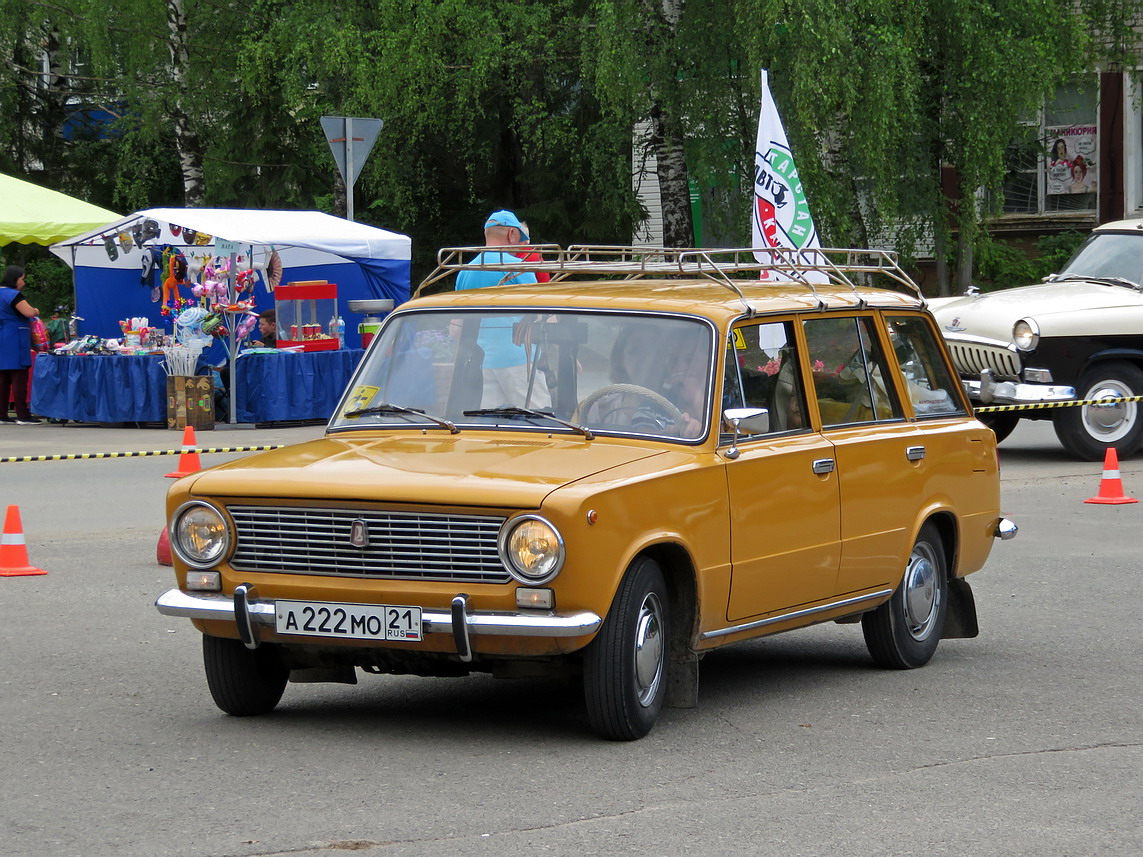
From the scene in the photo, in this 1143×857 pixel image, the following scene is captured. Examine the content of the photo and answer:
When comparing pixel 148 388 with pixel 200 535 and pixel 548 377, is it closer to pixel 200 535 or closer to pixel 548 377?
pixel 548 377

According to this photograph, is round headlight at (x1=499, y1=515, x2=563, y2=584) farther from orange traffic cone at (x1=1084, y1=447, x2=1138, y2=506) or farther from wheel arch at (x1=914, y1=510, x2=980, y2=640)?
orange traffic cone at (x1=1084, y1=447, x2=1138, y2=506)

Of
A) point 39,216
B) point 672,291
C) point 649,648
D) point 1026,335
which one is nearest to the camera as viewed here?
point 649,648

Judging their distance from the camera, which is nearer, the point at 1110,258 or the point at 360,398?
the point at 360,398

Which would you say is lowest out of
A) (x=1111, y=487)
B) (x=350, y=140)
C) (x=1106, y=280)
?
(x=1111, y=487)

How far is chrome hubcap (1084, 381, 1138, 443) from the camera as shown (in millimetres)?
16484

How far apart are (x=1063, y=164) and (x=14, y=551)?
26.8 m

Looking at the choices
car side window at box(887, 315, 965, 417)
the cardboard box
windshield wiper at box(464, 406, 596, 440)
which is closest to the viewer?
windshield wiper at box(464, 406, 596, 440)

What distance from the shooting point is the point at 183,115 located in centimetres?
A: 3525

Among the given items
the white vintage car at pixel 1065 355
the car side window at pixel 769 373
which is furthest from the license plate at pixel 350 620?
the white vintage car at pixel 1065 355

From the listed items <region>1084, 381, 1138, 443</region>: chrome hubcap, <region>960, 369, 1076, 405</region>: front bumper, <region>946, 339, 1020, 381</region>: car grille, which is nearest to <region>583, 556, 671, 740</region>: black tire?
<region>960, 369, 1076, 405</region>: front bumper

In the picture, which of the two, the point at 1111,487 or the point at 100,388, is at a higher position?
the point at 100,388

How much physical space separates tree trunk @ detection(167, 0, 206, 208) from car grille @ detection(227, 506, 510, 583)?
29.5 metres

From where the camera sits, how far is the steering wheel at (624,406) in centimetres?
668

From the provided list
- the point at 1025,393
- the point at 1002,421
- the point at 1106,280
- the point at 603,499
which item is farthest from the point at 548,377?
the point at 1106,280
